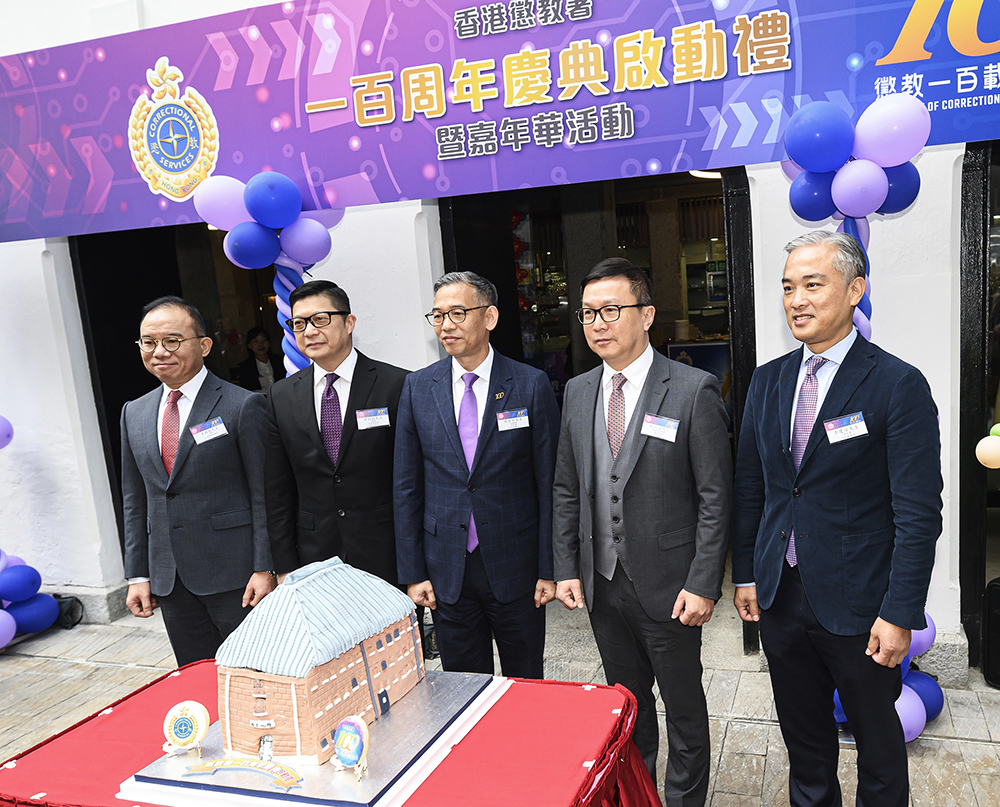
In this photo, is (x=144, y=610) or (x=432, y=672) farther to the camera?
(x=144, y=610)

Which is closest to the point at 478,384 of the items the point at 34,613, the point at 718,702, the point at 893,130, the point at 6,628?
the point at 893,130

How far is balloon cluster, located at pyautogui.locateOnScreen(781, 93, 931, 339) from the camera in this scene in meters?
2.65

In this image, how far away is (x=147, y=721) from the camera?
2012 mm

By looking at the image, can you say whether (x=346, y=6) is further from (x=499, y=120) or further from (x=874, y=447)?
(x=874, y=447)

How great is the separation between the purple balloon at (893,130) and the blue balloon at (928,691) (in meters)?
1.99

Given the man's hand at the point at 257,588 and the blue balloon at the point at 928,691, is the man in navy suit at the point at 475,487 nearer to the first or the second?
the man's hand at the point at 257,588

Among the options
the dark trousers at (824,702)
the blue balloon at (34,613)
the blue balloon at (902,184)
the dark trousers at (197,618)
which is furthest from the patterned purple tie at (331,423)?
the blue balloon at (34,613)

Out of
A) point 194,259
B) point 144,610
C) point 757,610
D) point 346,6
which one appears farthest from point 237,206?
point 194,259

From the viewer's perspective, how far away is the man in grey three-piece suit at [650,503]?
2.43 m

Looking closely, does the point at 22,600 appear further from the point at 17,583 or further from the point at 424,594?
the point at 424,594

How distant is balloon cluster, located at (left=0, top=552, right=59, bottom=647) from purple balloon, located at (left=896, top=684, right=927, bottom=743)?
4488 mm

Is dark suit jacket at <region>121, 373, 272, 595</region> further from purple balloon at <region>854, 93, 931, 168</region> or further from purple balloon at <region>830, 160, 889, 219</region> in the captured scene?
purple balloon at <region>854, 93, 931, 168</region>

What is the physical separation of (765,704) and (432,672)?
6.75 feet

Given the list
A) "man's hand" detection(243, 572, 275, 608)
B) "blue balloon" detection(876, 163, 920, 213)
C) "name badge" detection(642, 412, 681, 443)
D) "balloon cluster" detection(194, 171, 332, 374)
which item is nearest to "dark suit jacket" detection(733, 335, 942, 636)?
"name badge" detection(642, 412, 681, 443)
